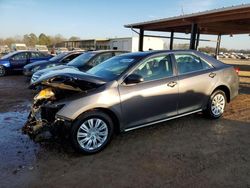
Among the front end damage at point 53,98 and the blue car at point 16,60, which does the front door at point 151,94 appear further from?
the blue car at point 16,60

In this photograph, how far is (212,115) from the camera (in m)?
5.54

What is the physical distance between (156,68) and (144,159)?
177 centimetres

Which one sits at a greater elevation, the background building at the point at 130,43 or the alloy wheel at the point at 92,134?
the background building at the point at 130,43

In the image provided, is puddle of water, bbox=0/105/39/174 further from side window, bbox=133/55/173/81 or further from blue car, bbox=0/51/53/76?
blue car, bbox=0/51/53/76

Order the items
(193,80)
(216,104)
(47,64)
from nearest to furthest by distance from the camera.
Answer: (193,80) → (216,104) → (47,64)

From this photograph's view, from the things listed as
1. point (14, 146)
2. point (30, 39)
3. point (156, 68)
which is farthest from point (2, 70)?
point (30, 39)

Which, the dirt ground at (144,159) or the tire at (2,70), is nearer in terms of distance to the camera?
the dirt ground at (144,159)

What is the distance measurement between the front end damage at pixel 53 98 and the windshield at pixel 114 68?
0.43m

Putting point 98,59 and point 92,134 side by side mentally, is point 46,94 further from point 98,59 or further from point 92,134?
point 98,59

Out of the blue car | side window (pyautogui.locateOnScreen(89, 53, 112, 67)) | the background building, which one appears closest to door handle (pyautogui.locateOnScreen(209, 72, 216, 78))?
side window (pyautogui.locateOnScreen(89, 53, 112, 67))

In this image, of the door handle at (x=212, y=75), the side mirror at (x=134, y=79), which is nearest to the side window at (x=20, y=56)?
the side mirror at (x=134, y=79)

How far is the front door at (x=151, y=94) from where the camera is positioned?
4.20 m

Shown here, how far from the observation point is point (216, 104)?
18.1 ft

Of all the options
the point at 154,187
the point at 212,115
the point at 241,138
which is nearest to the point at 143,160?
the point at 154,187
